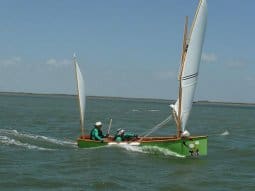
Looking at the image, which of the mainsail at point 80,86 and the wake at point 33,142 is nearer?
the mainsail at point 80,86

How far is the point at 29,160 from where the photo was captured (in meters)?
28.5

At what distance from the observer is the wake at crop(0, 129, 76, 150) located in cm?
3537

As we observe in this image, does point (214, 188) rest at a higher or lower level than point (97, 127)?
lower

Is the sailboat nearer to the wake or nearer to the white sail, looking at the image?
→ the white sail

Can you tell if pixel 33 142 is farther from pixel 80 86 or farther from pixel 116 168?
pixel 116 168

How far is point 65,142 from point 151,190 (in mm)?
17585

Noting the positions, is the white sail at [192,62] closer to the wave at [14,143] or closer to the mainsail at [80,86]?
the mainsail at [80,86]

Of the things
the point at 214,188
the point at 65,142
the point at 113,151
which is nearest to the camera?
the point at 214,188

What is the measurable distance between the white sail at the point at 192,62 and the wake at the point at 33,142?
9.06m

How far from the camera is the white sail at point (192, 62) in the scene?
2900cm

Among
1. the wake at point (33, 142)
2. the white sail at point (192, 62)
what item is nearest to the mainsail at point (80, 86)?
the wake at point (33, 142)

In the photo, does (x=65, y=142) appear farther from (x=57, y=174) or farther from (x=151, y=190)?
(x=151, y=190)

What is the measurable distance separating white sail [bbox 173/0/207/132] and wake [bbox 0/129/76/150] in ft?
29.7

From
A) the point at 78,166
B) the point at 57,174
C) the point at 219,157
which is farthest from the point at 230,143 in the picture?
the point at 57,174
